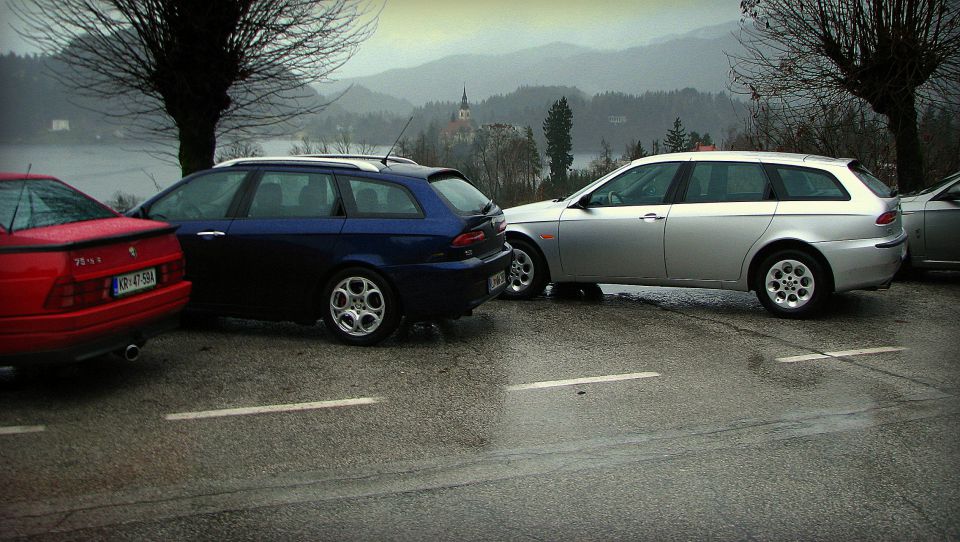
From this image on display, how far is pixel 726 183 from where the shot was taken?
851 centimetres

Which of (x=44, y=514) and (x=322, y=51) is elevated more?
(x=322, y=51)

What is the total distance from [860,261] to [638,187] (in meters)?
2.36

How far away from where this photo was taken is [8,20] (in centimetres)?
1309

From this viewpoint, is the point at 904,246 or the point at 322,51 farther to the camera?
the point at 322,51

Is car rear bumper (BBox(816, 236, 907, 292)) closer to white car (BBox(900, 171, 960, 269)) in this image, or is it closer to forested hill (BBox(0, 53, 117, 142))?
white car (BBox(900, 171, 960, 269))

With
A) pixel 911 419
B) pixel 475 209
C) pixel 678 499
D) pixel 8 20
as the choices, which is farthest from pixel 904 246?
pixel 8 20

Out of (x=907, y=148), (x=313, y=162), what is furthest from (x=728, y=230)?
(x=907, y=148)

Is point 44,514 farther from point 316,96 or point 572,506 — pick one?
point 316,96

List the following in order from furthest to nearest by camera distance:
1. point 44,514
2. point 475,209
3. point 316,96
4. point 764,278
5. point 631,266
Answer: point 316,96 < point 631,266 < point 764,278 < point 475,209 < point 44,514

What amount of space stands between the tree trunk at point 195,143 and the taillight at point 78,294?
746cm

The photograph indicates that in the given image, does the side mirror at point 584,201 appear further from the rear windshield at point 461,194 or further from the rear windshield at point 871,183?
the rear windshield at point 871,183

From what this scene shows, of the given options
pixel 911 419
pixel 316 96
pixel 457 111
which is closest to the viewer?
pixel 911 419

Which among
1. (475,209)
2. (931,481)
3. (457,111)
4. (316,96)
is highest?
(457,111)

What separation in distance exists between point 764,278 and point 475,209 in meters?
3.08
